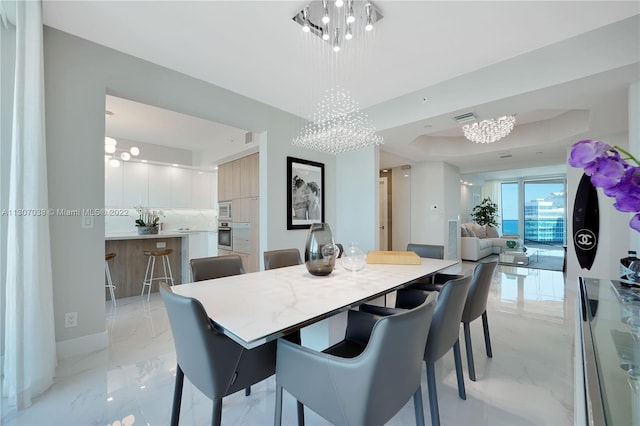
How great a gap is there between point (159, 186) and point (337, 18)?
520cm

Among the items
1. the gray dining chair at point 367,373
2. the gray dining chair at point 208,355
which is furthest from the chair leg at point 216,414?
the gray dining chair at point 367,373

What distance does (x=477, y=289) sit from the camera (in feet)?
6.21

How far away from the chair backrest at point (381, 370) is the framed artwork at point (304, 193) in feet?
9.91

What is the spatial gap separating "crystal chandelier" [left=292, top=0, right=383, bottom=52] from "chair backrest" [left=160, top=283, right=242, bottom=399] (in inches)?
83.2

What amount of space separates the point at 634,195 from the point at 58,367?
334cm

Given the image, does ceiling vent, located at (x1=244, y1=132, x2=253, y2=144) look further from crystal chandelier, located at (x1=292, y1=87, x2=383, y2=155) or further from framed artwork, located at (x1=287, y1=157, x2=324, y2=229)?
crystal chandelier, located at (x1=292, y1=87, x2=383, y2=155)

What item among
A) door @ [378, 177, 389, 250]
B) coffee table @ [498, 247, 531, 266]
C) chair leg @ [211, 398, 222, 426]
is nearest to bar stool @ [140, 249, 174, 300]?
chair leg @ [211, 398, 222, 426]

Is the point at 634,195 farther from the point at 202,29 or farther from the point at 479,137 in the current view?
the point at 479,137

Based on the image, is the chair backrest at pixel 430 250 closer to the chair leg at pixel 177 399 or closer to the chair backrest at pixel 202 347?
the chair backrest at pixel 202 347

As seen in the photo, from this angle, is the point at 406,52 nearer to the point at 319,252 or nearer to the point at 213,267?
the point at 319,252

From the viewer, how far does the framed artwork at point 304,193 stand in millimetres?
3928

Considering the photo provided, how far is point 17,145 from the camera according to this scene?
177cm

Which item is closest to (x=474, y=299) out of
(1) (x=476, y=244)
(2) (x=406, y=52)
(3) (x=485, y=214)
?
(2) (x=406, y=52)

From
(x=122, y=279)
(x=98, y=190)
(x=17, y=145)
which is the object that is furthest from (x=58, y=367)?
(x=122, y=279)
